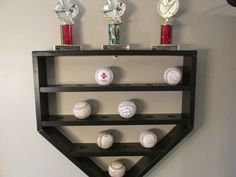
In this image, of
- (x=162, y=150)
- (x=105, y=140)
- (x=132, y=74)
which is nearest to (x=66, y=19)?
(x=132, y=74)

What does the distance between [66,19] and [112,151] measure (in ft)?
2.73

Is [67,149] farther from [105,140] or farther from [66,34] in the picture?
[66,34]

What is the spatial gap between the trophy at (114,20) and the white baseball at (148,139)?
534 mm

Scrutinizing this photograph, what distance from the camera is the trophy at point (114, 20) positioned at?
4.04 feet

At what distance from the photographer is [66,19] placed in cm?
127

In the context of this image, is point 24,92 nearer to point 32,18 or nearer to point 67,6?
point 32,18

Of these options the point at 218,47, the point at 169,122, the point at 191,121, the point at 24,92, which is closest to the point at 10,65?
the point at 24,92

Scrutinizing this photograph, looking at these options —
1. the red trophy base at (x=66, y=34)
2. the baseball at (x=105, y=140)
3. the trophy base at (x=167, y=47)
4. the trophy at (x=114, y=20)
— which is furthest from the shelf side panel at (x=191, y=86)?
the red trophy base at (x=66, y=34)

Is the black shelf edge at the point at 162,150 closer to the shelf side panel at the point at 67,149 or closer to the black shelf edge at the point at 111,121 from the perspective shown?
the black shelf edge at the point at 111,121

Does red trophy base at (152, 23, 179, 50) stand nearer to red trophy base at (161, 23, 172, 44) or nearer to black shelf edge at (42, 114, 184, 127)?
red trophy base at (161, 23, 172, 44)

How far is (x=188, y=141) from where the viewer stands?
1.46m

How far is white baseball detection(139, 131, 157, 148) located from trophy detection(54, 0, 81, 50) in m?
0.65

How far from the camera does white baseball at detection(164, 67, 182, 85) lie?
1.25 meters

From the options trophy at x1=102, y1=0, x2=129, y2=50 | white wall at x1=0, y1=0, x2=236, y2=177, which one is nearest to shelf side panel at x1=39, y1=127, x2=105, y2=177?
white wall at x1=0, y1=0, x2=236, y2=177
